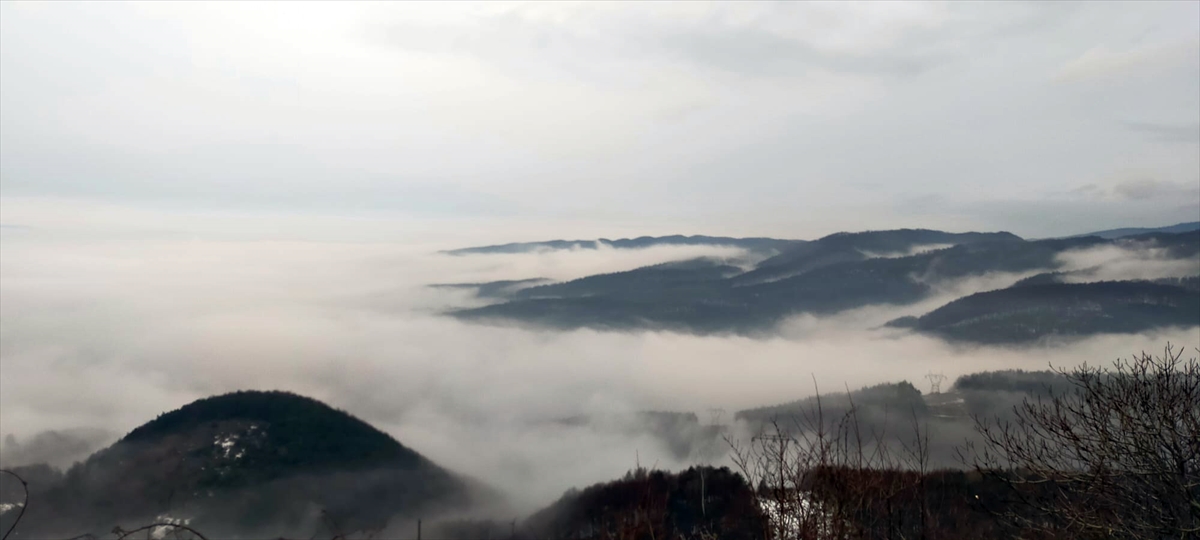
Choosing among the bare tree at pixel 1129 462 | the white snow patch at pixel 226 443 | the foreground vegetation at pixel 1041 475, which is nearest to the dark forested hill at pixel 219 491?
the white snow patch at pixel 226 443

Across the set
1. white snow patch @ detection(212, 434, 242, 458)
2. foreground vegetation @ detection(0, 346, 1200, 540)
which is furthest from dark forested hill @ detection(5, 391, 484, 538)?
foreground vegetation @ detection(0, 346, 1200, 540)

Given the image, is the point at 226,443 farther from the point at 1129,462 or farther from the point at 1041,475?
the point at 1129,462

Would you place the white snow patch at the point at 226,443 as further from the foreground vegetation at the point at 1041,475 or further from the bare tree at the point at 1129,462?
the bare tree at the point at 1129,462

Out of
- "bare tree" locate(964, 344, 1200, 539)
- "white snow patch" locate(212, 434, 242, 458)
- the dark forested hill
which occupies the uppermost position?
"bare tree" locate(964, 344, 1200, 539)

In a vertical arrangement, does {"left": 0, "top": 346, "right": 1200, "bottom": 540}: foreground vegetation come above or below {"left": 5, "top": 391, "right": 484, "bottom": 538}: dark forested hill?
above

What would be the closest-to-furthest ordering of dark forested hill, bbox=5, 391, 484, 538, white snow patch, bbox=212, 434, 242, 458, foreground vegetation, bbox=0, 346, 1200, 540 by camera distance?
foreground vegetation, bbox=0, 346, 1200, 540 < dark forested hill, bbox=5, 391, 484, 538 < white snow patch, bbox=212, 434, 242, 458

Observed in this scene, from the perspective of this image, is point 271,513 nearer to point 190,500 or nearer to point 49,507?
point 190,500

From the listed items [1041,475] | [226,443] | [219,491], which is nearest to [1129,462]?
[1041,475]

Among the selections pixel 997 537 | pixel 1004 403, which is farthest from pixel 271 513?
pixel 997 537

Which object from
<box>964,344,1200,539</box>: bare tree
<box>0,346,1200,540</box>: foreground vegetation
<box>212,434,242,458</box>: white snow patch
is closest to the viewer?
<box>0,346,1200,540</box>: foreground vegetation

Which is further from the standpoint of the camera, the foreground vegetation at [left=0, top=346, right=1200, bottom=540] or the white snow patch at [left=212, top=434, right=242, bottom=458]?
the white snow patch at [left=212, top=434, right=242, bottom=458]

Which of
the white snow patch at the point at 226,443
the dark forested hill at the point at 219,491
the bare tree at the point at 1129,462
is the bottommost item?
the dark forested hill at the point at 219,491

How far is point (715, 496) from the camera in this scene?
11669 cm

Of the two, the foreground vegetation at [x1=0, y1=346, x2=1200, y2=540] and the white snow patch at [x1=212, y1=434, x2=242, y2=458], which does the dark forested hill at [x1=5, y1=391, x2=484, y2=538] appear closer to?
the white snow patch at [x1=212, y1=434, x2=242, y2=458]
